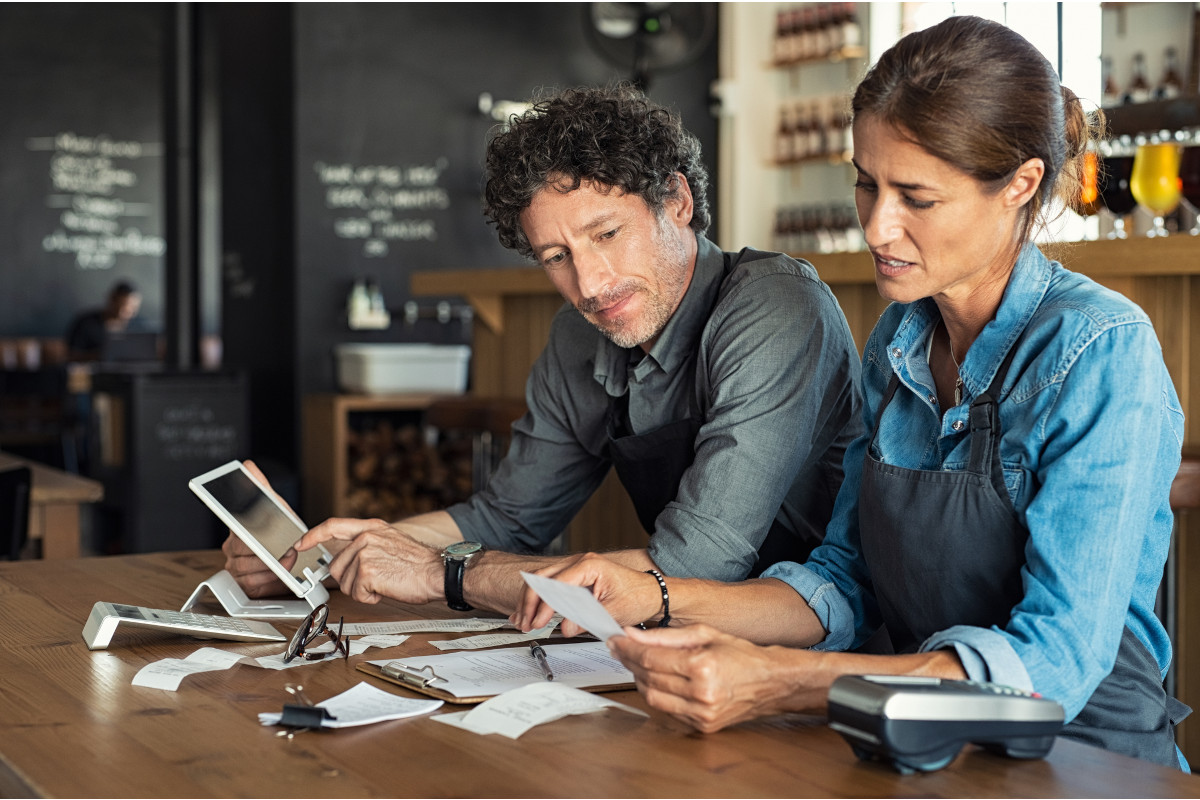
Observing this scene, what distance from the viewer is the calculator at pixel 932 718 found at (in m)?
1.04

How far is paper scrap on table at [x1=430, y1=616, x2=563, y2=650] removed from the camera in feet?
5.08

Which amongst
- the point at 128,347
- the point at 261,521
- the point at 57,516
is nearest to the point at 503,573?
the point at 261,521

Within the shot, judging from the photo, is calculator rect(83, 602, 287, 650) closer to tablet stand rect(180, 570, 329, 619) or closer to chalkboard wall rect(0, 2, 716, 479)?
tablet stand rect(180, 570, 329, 619)

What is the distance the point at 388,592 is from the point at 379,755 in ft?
2.19

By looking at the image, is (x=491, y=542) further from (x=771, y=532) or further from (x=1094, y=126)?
(x=1094, y=126)

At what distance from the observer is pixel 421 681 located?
1.33 meters

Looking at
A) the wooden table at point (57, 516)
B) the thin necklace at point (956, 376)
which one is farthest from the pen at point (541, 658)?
the wooden table at point (57, 516)

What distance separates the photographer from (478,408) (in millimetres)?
3955

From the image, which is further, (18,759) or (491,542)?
(491,542)

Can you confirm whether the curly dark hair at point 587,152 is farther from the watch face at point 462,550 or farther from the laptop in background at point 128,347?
the laptop in background at point 128,347

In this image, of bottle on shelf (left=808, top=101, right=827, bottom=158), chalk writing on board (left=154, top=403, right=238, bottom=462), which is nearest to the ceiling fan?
bottle on shelf (left=808, top=101, right=827, bottom=158)

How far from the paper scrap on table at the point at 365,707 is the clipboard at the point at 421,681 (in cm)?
2

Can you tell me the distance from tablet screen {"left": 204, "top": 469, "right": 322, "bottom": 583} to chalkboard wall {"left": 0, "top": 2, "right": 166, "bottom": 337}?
9198 mm

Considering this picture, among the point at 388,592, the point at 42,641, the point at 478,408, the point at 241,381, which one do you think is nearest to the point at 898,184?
the point at 388,592
